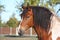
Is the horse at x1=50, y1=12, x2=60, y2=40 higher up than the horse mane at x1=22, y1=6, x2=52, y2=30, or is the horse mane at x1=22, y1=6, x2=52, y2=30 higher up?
the horse mane at x1=22, y1=6, x2=52, y2=30

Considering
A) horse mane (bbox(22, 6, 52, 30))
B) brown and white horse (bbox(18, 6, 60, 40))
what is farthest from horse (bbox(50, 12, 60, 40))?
horse mane (bbox(22, 6, 52, 30))

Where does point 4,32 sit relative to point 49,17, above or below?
below

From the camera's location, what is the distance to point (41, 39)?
5.14 metres

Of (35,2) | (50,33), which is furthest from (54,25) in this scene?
(35,2)

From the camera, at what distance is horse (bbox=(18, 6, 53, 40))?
5203mm

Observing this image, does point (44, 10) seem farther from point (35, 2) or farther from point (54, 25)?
point (35, 2)

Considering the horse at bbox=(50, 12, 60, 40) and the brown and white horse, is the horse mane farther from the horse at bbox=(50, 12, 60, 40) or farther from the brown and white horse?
the horse at bbox=(50, 12, 60, 40)

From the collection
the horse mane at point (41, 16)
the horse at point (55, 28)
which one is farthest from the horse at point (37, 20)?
the horse at point (55, 28)

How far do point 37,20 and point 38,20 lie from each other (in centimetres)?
3

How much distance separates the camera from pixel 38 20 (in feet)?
17.5

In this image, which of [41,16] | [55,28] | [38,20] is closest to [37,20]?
[38,20]

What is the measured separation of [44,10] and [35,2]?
16.4 meters

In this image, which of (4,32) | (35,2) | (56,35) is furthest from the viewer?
(4,32)

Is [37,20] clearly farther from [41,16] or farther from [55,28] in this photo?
[55,28]
